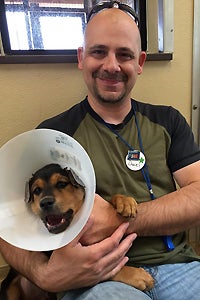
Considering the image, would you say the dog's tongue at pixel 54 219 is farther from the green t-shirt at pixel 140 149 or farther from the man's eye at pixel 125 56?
A: the man's eye at pixel 125 56

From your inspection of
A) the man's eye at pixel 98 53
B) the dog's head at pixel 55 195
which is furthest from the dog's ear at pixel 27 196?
the man's eye at pixel 98 53

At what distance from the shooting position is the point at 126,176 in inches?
37.6

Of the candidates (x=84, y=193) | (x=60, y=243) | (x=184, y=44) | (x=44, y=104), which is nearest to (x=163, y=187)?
(x=84, y=193)

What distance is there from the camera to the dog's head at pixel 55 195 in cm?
77

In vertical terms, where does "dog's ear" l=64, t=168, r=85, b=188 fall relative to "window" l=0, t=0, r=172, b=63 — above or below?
below

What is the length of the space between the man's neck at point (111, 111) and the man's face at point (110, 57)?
0.08 ft

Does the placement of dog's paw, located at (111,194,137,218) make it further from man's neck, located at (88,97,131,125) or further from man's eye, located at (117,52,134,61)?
man's eye, located at (117,52,134,61)

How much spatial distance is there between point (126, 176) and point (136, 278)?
30cm

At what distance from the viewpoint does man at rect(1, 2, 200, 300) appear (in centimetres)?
80

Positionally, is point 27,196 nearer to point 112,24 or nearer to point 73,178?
point 73,178

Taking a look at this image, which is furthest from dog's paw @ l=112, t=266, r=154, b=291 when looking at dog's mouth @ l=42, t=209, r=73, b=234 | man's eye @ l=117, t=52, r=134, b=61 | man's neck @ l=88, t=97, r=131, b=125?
man's eye @ l=117, t=52, r=134, b=61

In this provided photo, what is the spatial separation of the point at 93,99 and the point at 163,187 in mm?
377

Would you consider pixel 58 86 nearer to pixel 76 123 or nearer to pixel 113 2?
pixel 76 123

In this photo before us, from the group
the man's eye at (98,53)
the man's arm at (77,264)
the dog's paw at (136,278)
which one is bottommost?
the dog's paw at (136,278)
